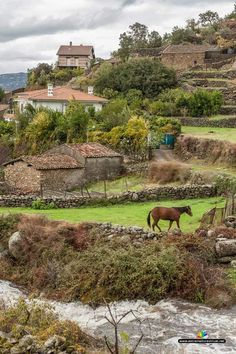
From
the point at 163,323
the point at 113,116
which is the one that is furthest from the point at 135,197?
the point at 113,116

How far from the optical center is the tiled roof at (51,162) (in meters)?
33.8

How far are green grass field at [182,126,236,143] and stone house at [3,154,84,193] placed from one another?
966 centimetres

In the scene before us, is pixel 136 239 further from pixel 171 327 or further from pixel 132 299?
pixel 171 327

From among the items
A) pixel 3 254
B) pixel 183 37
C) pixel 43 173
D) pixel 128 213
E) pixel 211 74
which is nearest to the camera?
pixel 3 254

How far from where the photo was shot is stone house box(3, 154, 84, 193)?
33.5 m

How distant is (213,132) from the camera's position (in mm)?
41562

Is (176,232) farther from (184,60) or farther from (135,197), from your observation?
(184,60)

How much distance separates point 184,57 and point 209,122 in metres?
29.8

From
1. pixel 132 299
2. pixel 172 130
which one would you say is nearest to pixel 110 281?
pixel 132 299

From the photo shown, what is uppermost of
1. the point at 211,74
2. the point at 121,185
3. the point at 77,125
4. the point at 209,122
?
the point at 211,74

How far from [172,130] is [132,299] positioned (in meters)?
26.4

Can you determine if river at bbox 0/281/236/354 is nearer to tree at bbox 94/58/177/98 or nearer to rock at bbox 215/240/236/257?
rock at bbox 215/240/236/257

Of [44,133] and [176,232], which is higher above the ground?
[44,133]

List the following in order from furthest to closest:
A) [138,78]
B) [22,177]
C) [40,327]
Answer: [138,78], [22,177], [40,327]
